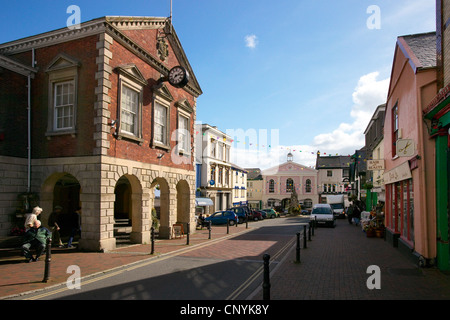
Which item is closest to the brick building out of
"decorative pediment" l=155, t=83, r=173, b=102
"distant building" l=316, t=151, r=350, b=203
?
"decorative pediment" l=155, t=83, r=173, b=102

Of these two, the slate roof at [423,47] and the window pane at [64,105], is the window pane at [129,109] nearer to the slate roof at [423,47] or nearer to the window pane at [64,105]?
the window pane at [64,105]

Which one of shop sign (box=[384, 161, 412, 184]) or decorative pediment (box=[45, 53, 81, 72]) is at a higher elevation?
decorative pediment (box=[45, 53, 81, 72])

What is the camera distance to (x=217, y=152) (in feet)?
141

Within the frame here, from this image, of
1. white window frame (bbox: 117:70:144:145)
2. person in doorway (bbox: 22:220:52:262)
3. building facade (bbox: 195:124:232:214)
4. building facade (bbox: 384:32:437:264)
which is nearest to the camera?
building facade (bbox: 384:32:437:264)

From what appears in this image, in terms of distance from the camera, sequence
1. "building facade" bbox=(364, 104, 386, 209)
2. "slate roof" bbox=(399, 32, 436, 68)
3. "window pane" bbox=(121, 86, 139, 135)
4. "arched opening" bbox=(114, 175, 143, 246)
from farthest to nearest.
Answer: "building facade" bbox=(364, 104, 386, 209)
"arched opening" bbox=(114, 175, 143, 246)
"window pane" bbox=(121, 86, 139, 135)
"slate roof" bbox=(399, 32, 436, 68)

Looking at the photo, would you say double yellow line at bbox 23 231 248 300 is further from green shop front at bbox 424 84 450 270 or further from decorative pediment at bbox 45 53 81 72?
green shop front at bbox 424 84 450 270

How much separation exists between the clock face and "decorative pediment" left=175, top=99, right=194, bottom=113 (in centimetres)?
168

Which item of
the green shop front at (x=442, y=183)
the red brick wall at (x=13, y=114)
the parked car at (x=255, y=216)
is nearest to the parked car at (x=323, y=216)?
the parked car at (x=255, y=216)

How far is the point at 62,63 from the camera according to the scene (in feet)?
43.8

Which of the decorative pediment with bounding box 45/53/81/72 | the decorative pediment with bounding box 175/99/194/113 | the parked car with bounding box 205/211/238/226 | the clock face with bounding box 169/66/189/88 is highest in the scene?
the clock face with bounding box 169/66/189/88

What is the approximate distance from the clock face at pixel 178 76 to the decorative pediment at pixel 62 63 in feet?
16.2

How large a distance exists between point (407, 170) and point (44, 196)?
13805mm

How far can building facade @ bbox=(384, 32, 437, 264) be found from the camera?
9242mm

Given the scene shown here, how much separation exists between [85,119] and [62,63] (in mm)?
2697
